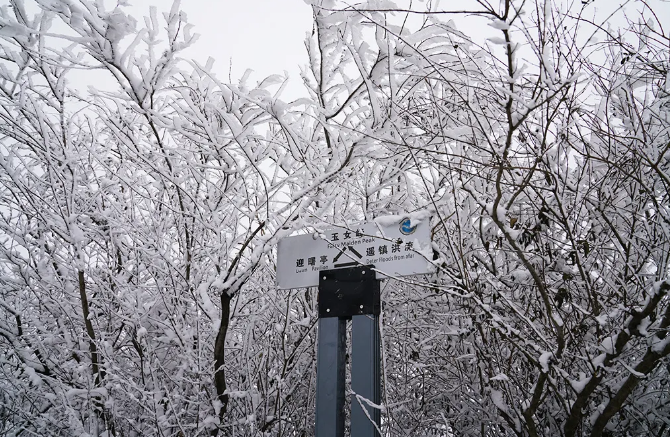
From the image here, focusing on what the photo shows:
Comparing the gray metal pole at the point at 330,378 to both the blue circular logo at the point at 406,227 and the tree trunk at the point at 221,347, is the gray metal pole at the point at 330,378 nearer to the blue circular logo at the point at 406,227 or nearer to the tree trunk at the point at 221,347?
the blue circular logo at the point at 406,227

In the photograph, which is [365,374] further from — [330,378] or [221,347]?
[221,347]

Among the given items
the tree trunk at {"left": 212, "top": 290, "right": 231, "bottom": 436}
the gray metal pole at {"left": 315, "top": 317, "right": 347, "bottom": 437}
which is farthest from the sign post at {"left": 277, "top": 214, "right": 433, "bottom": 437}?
the tree trunk at {"left": 212, "top": 290, "right": 231, "bottom": 436}

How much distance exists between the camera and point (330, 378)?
6.92 feet

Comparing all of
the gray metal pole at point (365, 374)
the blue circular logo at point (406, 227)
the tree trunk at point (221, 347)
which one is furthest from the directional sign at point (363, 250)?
the tree trunk at point (221, 347)

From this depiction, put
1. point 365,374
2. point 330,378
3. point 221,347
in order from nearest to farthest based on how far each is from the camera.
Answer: point 365,374 < point 330,378 < point 221,347

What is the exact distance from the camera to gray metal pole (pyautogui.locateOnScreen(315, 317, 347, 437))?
204 cm

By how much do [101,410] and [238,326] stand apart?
1.29 m

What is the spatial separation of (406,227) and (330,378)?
807 millimetres

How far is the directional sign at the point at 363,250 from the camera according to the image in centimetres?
210

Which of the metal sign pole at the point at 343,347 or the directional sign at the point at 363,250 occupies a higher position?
the directional sign at the point at 363,250

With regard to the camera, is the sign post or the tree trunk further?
the tree trunk

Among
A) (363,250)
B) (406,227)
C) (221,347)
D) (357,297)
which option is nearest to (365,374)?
(357,297)

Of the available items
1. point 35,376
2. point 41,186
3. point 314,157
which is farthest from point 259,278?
point 41,186

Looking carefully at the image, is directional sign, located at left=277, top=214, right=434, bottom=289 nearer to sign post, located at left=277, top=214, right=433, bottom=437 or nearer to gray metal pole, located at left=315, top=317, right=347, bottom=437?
sign post, located at left=277, top=214, right=433, bottom=437
